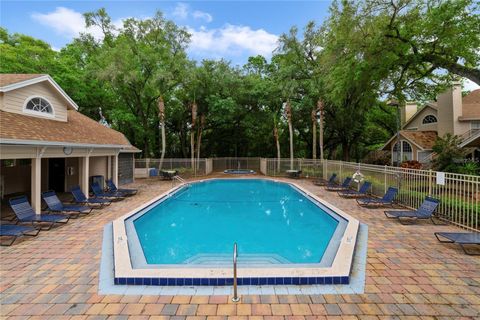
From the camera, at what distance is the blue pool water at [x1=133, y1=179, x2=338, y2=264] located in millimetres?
5707

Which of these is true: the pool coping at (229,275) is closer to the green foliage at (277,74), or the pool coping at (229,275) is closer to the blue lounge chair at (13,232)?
the blue lounge chair at (13,232)

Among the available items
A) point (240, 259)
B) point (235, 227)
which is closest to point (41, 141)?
point (235, 227)

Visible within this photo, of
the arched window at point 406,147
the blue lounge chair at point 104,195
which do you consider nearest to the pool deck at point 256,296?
the blue lounge chair at point 104,195

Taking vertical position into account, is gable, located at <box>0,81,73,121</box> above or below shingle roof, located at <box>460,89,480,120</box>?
below

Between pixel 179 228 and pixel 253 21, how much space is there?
16.9m

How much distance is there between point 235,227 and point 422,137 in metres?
22.0

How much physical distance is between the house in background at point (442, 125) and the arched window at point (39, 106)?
20213 mm

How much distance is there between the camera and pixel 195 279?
3.67 metres

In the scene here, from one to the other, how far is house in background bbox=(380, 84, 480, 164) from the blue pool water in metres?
12.5

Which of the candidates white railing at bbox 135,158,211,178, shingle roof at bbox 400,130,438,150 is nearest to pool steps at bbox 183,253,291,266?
white railing at bbox 135,158,211,178

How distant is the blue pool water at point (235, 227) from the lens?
5707 millimetres

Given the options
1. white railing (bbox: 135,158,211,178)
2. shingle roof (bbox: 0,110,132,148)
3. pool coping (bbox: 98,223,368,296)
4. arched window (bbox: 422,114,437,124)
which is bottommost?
pool coping (bbox: 98,223,368,296)

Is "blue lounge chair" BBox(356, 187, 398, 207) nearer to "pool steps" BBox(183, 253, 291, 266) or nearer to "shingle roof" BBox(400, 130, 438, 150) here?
"pool steps" BBox(183, 253, 291, 266)

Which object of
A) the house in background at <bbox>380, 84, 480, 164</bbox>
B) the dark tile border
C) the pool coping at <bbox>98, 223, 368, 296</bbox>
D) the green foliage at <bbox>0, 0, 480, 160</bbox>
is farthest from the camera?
the house in background at <bbox>380, 84, 480, 164</bbox>
